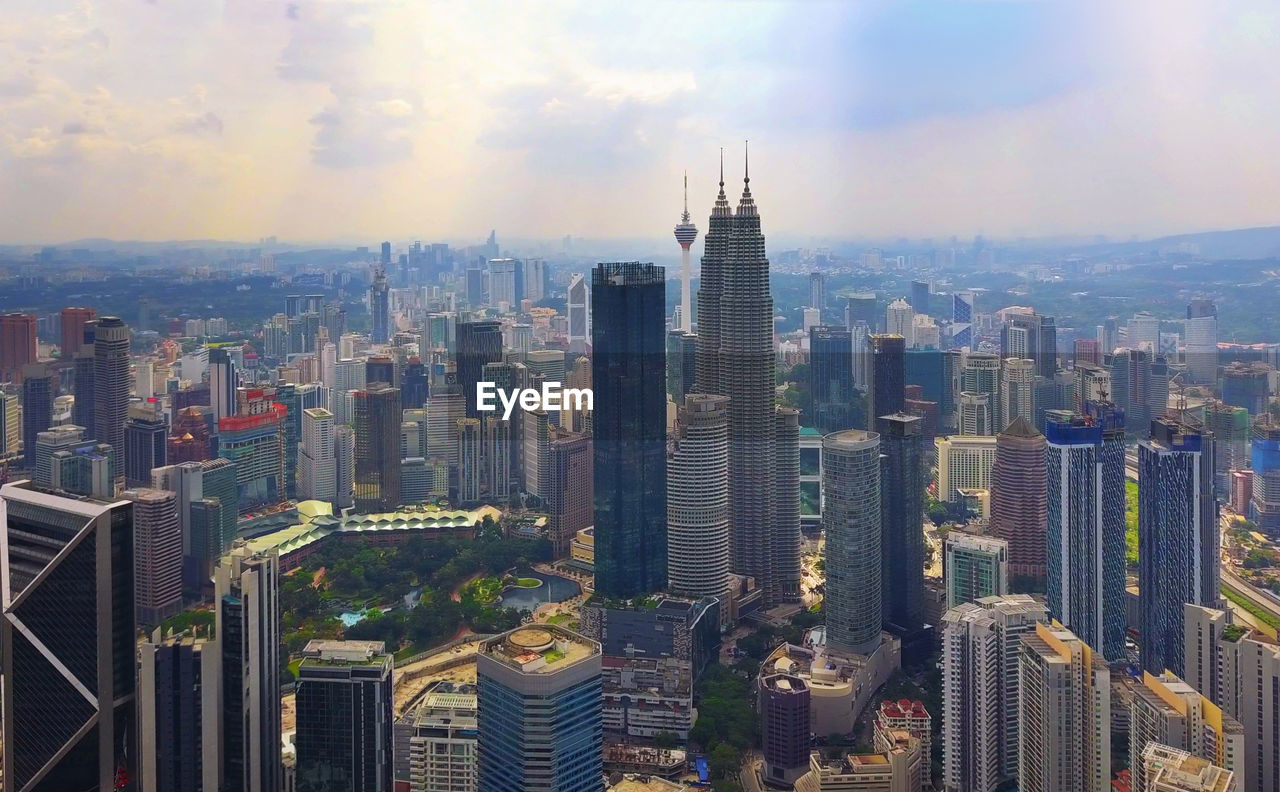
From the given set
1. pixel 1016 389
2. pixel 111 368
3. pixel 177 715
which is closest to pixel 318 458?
pixel 111 368

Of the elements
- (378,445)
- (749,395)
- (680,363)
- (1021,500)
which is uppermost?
(680,363)

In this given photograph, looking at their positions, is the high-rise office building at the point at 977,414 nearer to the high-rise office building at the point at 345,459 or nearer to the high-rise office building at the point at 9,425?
the high-rise office building at the point at 345,459

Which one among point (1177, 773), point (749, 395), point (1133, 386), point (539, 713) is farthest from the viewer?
point (749, 395)

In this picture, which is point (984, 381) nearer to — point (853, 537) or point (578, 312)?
point (853, 537)

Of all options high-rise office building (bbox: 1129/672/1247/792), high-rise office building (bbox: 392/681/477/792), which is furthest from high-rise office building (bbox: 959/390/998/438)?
high-rise office building (bbox: 392/681/477/792)

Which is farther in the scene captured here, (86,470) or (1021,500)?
(1021,500)

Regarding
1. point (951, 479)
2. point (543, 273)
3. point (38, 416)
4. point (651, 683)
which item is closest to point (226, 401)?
point (38, 416)

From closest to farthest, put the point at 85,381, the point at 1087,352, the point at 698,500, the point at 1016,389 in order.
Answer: the point at 85,381 → the point at 1087,352 → the point at 698,500 → the point at 1016,389

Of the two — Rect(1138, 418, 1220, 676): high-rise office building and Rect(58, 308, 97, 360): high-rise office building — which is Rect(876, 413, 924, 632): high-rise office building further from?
Rect(58, 308, 97, 360): high-rise office building

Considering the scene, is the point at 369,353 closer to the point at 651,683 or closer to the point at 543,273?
the point at 543,273
